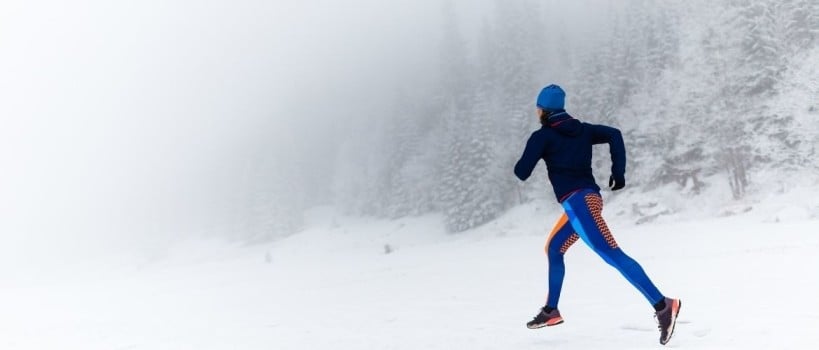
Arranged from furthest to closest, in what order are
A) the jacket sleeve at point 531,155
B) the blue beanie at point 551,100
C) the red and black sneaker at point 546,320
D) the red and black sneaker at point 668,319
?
the red and black sneaker at point 546,320 < the blue beanie at point 551,100 < the jacket sleeve at point 531,155 < the red and black sneaker at point 668,319

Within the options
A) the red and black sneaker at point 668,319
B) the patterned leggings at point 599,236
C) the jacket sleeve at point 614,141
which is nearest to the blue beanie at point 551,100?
the jacket sleeve at point 614,141

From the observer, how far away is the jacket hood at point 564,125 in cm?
473

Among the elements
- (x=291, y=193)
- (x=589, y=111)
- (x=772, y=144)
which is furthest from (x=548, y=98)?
(x=291, y=193)

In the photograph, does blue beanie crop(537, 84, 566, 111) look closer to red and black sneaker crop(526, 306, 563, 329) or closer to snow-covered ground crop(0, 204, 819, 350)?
red and black sneaker crop(526, 306, 563, 329)

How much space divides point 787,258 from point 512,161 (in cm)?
4650

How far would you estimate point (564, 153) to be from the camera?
4.73 metres

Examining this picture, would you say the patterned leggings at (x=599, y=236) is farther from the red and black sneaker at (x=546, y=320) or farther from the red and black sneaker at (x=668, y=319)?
the red and black sneaker at (x=546, y=320)

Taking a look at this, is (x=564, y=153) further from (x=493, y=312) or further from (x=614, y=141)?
(x=493, y=312)

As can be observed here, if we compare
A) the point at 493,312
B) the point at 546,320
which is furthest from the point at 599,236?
the point at 493,312

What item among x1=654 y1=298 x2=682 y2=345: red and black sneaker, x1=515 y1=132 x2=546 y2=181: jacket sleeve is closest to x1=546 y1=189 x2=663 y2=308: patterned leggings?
x1=654 y1=298 x2=682 y2=345: red and black sneaker

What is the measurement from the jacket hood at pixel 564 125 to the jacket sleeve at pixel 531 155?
0.57ft

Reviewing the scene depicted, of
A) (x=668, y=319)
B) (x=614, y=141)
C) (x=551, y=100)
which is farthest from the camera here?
(x=614, y=141)

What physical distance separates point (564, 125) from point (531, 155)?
1.42 feet

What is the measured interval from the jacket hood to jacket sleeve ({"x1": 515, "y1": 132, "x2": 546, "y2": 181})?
0.17 meters
